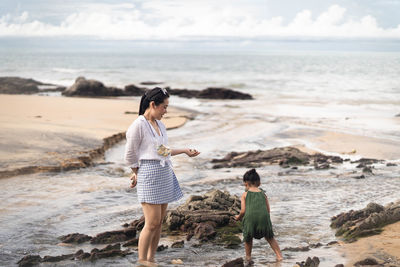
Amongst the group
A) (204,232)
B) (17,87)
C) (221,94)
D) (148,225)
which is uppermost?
(221,94)

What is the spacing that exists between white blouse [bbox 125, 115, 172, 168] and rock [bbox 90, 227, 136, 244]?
66.1 inches

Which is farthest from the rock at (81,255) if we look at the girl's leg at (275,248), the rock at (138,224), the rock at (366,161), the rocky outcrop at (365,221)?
the rock at (366,161)

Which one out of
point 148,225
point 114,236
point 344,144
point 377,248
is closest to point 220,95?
point 344,144

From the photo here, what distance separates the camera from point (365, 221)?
608 centimetres

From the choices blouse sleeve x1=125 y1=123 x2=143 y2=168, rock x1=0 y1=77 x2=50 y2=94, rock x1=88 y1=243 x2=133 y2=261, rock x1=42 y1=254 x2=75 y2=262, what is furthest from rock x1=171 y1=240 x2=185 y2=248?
rock x1=0 y1=77 x2=50 y2=94

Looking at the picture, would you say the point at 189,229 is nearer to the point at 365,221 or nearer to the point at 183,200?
the point at 183,200

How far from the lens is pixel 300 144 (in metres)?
14.5

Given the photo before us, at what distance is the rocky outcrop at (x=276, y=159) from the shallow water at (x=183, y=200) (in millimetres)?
362

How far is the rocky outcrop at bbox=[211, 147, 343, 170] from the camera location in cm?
1132

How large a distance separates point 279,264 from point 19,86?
32.0 metres

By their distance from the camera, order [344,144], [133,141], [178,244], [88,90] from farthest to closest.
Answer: [88,90] < [344,144] < [178,244] < [133,141]

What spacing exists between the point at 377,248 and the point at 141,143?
9.28 ft

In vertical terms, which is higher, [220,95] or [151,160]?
[220,95]

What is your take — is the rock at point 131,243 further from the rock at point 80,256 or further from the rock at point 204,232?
the rock at point 204,232
